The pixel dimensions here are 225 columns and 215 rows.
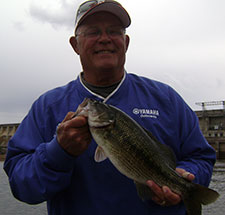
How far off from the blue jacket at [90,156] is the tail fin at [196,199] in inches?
10.0

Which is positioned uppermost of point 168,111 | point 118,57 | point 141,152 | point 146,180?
point 118,57

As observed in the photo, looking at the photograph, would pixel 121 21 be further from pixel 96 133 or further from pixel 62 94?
pixel 96 133

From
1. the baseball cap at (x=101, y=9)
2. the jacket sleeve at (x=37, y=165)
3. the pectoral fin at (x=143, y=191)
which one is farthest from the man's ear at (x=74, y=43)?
the pectoral fin at (x=143, y=191)

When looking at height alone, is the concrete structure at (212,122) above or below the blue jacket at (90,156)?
below

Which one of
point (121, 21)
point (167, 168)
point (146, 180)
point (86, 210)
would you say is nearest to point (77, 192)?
point (86, 210)

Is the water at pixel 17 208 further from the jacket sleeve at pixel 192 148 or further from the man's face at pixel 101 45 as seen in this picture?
the man's face at pixel 101 45

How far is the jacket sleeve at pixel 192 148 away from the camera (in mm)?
3330

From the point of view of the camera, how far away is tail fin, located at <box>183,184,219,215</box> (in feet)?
9.55

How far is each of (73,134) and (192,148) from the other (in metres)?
1.53

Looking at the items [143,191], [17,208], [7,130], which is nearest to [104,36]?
[143,191]

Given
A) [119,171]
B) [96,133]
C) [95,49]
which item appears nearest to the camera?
[96,133]

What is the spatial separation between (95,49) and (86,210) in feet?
5.92

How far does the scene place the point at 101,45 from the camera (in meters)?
3.29

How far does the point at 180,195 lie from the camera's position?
2.92 meters
